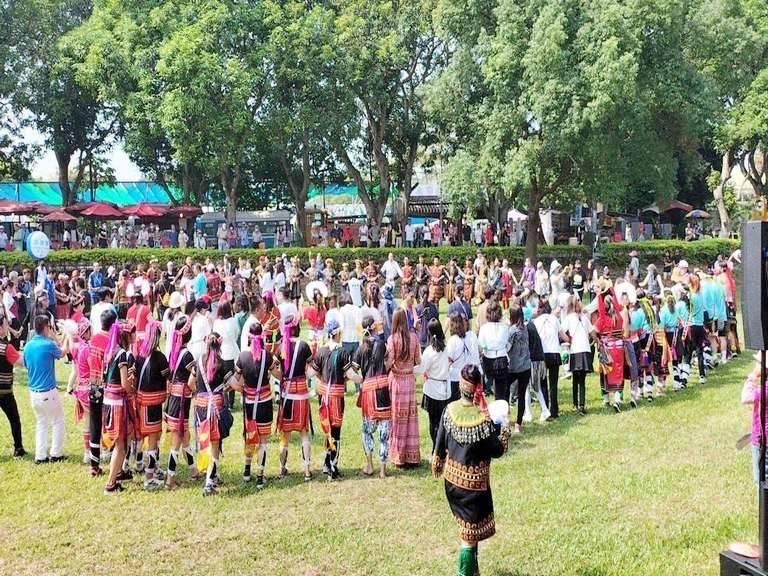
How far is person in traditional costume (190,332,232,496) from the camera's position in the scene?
25.8 ft

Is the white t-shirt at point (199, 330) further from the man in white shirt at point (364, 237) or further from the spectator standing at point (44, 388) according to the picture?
the man in white shirt at point (364, 237)

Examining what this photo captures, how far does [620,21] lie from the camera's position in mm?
23391

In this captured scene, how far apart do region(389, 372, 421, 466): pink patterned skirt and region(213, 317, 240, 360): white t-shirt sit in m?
2.34

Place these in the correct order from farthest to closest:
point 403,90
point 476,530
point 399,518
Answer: point 403,90
point 399,518
point 476,530

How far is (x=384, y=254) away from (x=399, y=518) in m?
22.4

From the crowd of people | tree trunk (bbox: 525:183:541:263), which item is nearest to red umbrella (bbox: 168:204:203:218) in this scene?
tree trunk (bbox: 525:183:541:263)

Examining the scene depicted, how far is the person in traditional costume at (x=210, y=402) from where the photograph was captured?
7865 millimetres

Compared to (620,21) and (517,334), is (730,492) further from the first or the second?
(620,21)

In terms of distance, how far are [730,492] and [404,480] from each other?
3300 mm

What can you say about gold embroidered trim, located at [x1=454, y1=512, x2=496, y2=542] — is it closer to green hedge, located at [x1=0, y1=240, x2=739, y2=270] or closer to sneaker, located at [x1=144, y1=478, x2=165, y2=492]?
sneaker, located at [x1=144, y1=478, x2=165, y2=492]

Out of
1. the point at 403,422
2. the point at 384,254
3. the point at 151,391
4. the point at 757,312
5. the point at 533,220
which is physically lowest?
the point at 403,422

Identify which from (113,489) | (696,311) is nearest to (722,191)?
(696,311)

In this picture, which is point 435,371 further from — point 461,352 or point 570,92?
point 570,92

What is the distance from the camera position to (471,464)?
19.1 ft
